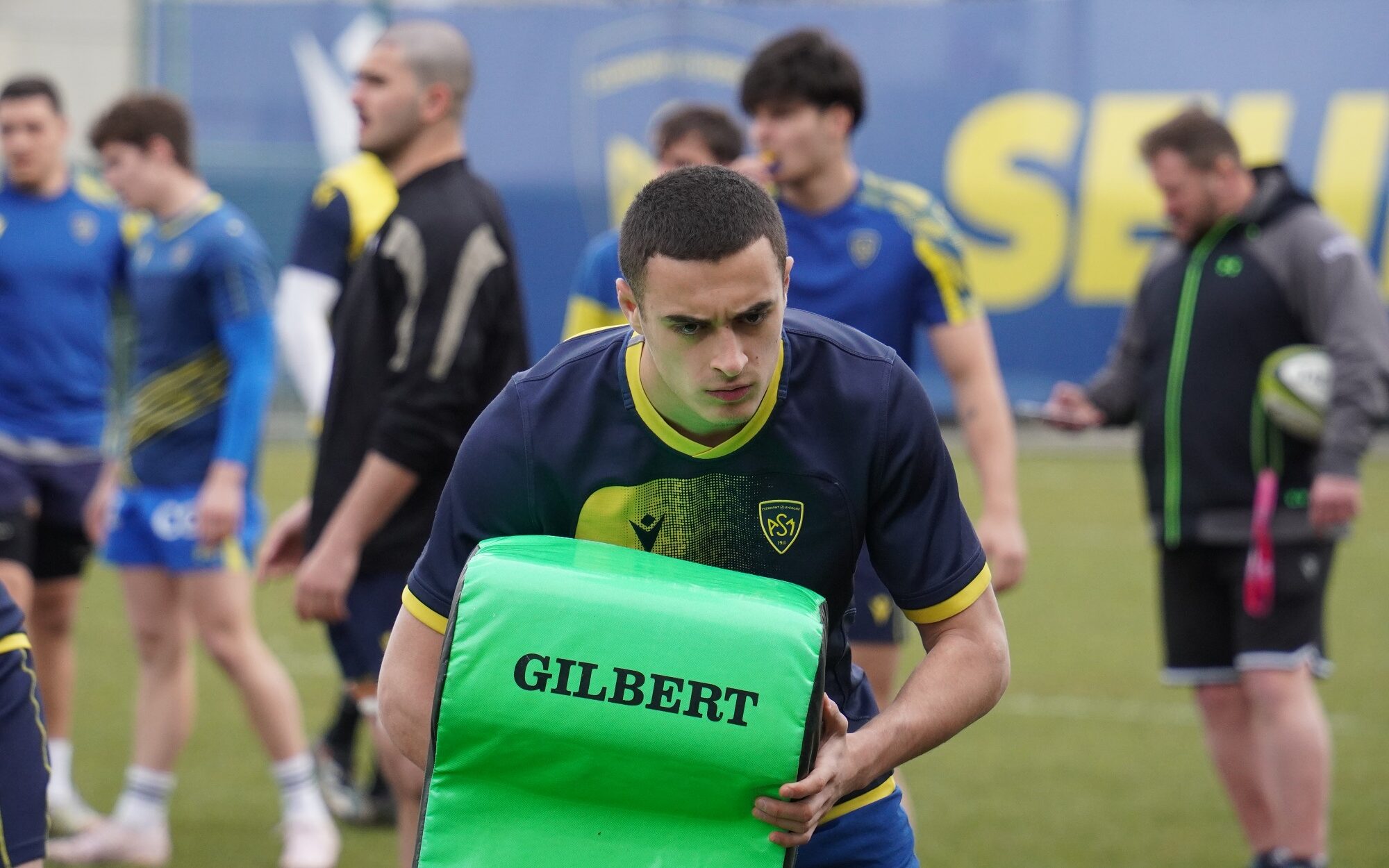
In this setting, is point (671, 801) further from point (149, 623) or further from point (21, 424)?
point (21, 424)

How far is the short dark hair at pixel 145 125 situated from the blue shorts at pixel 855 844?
3.66 meters

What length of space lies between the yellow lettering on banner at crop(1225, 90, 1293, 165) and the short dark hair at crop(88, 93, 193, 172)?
13.3 meters

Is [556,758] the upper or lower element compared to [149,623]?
upper

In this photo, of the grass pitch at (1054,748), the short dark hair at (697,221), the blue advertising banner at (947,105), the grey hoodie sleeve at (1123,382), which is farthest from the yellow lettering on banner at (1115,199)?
the short dark hair at (697,221)

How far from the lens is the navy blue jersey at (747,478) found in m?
2.46

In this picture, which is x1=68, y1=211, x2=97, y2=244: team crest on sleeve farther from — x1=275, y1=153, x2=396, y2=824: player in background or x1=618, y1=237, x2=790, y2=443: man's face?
x1=618, y1=237, x2=790, y2=443: man's face

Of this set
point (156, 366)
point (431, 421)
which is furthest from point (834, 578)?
point (156, 366)

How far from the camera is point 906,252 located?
4.33 metres

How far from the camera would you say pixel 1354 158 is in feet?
54.0

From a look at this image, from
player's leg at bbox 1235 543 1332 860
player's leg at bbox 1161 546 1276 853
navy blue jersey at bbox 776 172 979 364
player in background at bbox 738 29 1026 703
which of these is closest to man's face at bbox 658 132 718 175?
player in background at bbox 738 29 1026 703

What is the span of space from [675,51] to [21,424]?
1263 centimetres

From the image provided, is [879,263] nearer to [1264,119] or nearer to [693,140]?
[693,140]

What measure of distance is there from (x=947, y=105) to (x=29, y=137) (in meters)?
12.6

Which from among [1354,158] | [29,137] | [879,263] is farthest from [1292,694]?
[1354,158]
